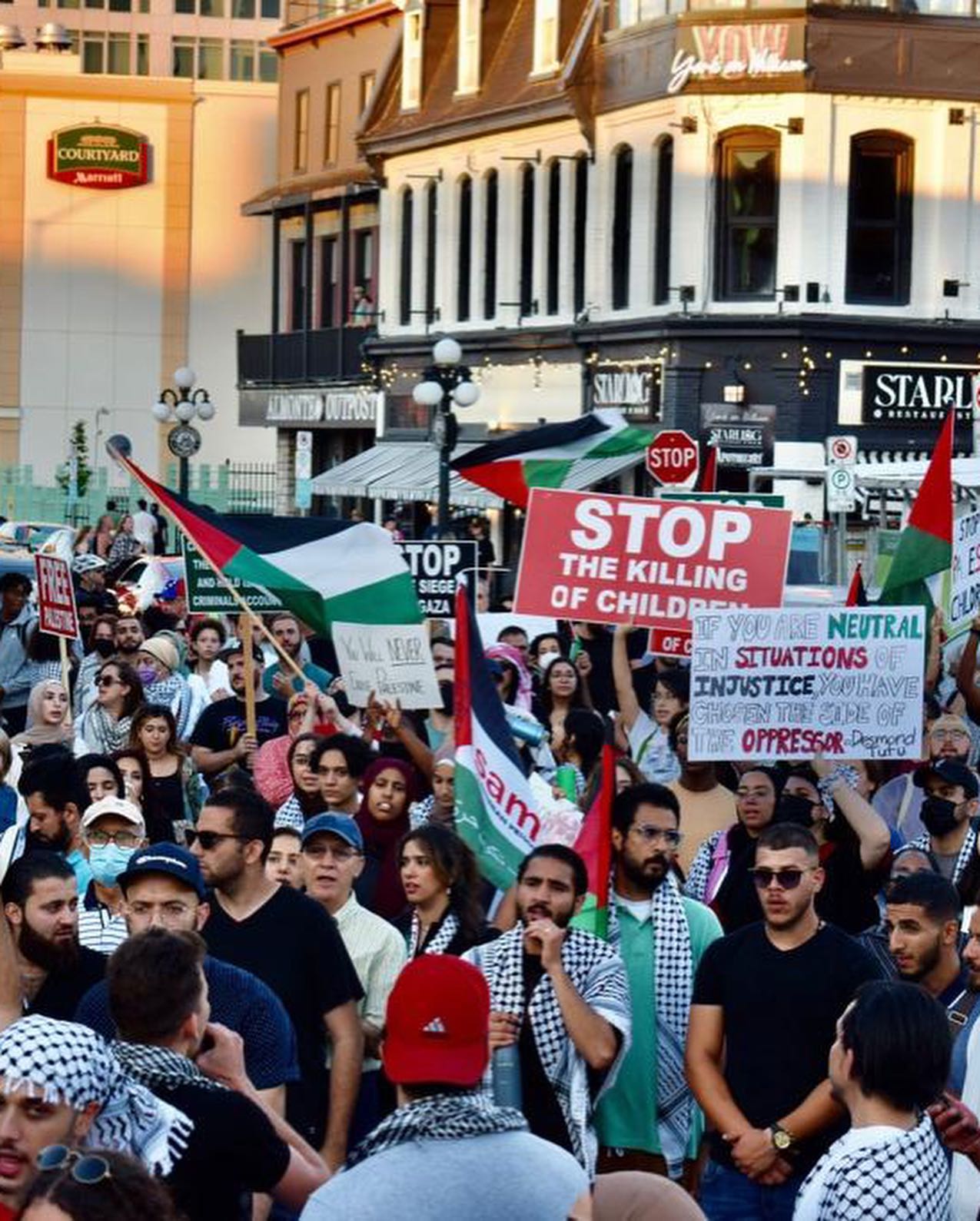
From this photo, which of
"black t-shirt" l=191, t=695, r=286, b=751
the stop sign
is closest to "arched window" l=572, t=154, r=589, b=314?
the stop sign

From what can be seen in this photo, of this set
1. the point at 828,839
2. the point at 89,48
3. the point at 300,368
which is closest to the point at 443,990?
the point at 828,839

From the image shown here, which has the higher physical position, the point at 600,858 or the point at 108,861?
the point at 600,858

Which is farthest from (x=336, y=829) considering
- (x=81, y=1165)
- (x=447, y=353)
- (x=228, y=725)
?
(x=447, y=353)

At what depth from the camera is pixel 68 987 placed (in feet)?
24.6

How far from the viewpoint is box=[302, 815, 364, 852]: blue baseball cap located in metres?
9.10

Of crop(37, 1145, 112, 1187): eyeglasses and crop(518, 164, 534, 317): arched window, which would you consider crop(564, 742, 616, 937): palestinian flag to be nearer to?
crop(37, 1145, 112, 1187): eyeglasses

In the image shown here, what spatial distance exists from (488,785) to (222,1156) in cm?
420

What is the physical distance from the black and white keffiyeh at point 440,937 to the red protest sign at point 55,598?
8215mm

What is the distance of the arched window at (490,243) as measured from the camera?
4325 cm

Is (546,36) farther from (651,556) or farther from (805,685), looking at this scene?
(805,685)

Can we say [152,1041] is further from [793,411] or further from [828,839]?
[793,411]

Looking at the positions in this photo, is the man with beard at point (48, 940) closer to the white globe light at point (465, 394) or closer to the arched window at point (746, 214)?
the white globe light at point (465, 394)

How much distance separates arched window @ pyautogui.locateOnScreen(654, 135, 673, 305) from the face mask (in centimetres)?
2775

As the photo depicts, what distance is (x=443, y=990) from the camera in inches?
220
